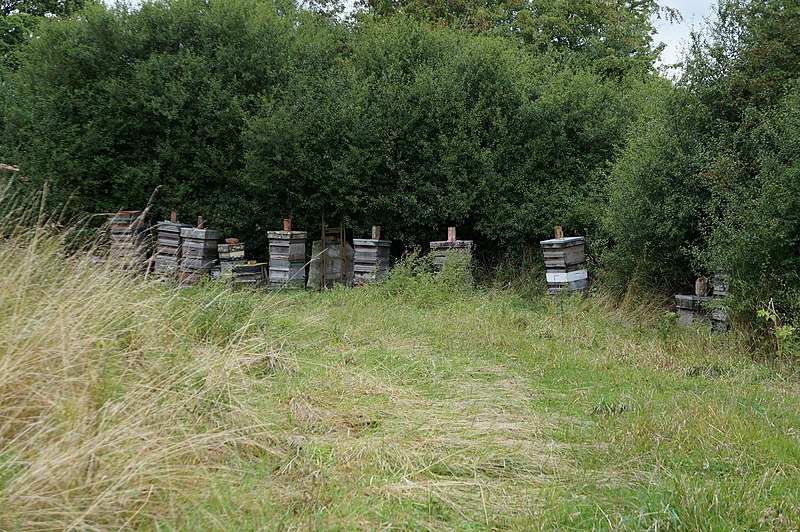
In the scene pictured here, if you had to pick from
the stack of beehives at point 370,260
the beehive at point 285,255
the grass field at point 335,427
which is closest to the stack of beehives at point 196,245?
the beehive at point 285,255

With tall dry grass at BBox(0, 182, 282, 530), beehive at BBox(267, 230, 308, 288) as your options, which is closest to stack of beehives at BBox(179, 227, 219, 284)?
beehive at BBox(267, 230, 308, 288)

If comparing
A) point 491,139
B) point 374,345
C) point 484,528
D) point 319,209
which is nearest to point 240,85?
point 319,209

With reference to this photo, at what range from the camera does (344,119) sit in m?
13.1

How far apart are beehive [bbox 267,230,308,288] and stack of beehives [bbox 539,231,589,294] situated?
480cm

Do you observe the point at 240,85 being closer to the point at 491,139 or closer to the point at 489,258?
→ the point at 491,139

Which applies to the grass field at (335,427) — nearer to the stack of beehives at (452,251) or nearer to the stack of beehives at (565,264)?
the stack of beehives at (565,264)

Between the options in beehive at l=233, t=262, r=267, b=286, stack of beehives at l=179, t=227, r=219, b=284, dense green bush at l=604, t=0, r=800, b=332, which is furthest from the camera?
stack of beehives at l=179, t=227, r=219, b=284

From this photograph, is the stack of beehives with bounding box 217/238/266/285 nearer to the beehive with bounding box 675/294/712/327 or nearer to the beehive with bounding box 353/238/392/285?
the beehive with bounding box 353/238/392/285

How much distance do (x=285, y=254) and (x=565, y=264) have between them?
538 cm

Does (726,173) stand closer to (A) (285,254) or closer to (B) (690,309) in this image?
(B) (690,309)

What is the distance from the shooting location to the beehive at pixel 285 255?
12.8m

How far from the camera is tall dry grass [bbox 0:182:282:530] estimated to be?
2809 millimetres

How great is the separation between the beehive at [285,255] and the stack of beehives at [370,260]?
43.4 inches

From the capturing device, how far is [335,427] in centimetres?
439
